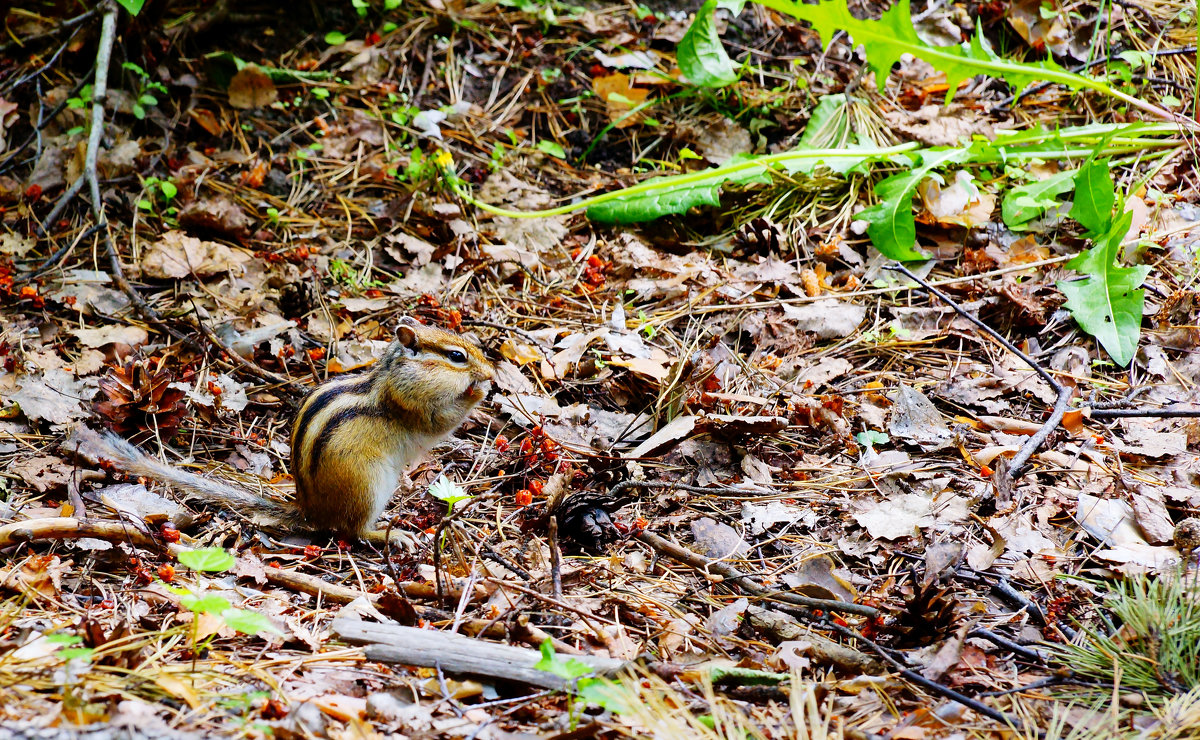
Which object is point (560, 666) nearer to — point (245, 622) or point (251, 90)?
point (245, 622)

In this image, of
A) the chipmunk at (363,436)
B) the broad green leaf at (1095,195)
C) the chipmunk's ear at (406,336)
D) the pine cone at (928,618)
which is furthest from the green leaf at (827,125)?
the pine cone at (928,618)

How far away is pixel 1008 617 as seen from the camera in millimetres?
2686

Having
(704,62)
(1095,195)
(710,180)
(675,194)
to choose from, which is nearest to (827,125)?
(704,62)

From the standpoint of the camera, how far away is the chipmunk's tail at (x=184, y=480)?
3.33 m

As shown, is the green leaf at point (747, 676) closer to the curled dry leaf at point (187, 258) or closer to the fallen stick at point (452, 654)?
the fallen stick at point (452, 654)

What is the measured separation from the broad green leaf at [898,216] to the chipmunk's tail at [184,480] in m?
3.00

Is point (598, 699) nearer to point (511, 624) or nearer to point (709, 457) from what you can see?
point (511, 624)

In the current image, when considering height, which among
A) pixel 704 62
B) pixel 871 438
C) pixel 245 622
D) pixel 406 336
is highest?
pixel 704 62

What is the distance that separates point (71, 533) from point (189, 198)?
8.30 feet

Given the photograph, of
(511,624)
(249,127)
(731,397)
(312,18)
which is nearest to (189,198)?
(249,127)

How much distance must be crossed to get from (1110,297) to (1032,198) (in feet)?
2.48

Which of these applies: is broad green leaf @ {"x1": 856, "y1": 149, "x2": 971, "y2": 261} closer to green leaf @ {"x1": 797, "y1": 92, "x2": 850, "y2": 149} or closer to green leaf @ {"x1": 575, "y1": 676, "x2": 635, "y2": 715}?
green leaf @ {"x1": 797, "y1": 92, "x2": 850, "y2": 149}

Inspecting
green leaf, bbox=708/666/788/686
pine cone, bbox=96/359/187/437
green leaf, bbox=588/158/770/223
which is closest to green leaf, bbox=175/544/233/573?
green leaf, bbox=708/666/788/686

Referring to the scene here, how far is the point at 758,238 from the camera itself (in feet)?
16.1
